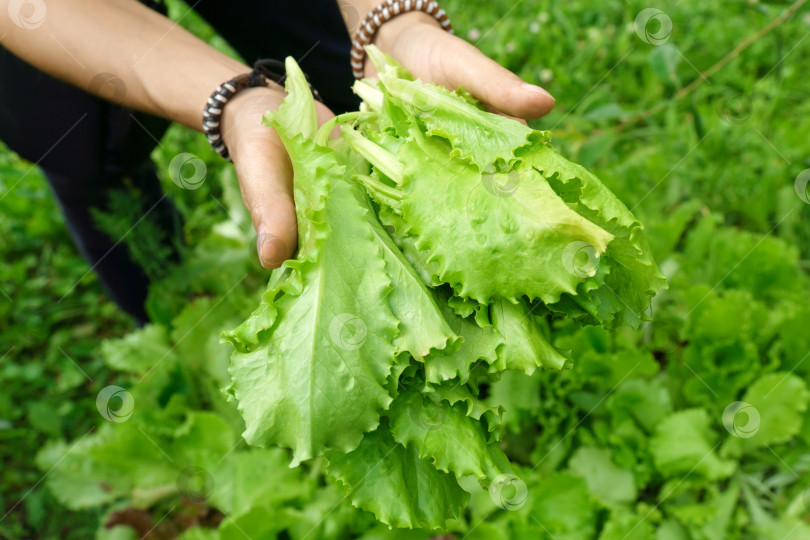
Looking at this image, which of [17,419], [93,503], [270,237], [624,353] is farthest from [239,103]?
[17,419]

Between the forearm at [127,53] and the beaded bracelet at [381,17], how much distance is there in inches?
14.8

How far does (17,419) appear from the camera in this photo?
8.73ft

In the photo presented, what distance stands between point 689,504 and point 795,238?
1233 mm

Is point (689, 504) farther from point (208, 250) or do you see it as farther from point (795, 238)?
point (208, 250)
